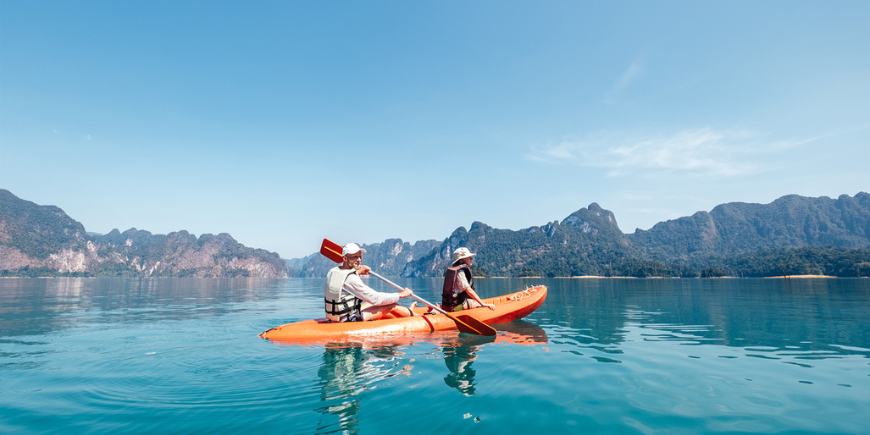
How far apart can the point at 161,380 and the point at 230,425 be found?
2596mm

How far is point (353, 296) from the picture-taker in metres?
9.09

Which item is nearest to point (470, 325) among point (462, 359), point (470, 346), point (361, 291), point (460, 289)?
point (470, 346)

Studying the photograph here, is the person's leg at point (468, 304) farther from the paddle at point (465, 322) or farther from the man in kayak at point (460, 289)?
the paddle at point (465, 322)

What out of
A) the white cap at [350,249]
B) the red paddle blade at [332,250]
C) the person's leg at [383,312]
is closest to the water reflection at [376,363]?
the person's leg at [383,312]

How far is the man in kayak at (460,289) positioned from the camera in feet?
36.4

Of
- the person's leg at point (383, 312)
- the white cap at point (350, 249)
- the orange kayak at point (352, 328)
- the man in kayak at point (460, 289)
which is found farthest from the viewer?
the man in kayak at point (460, 289)

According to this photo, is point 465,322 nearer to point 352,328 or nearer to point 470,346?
point 470,346

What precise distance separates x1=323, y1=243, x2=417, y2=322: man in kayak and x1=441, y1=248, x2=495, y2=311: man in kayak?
203cm

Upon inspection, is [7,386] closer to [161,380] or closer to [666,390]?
[161,380]

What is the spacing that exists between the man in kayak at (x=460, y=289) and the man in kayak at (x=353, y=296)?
6.66 feet

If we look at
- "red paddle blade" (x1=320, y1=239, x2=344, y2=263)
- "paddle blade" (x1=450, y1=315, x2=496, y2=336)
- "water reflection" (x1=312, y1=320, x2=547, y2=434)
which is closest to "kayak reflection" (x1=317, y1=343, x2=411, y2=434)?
"water reflection" (x1=312, y1=320, x2=547, y2=434)

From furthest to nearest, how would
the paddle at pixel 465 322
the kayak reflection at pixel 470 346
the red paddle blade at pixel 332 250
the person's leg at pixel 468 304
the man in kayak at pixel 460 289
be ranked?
the person's leg at pixel 468 304
the man in kayak at pixel 460 289
the red paddle blade at pixel 332 250
the paddle at pixel 465 322
the kayak reflection at pixel 470 346

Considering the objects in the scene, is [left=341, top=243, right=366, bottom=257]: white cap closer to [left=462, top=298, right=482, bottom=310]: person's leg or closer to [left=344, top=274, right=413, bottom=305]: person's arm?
[left=344, top=274, right=413, bottom=305]: person's arm

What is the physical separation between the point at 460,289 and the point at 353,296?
3.59 meters
